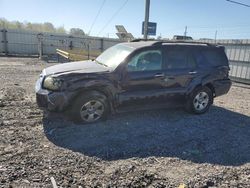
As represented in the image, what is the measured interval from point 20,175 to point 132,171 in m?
1.58

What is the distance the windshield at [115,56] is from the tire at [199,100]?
2.02 meters

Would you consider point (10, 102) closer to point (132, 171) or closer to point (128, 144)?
point (128, 144)

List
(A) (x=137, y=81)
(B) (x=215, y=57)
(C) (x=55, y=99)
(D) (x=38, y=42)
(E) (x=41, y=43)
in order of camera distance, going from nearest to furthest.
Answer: (C) (x=55, y=99), (A) (x=137, y=81), (B) (x=215, y=57), (E) (x=41, y=43), (D) (x=38, y=42)

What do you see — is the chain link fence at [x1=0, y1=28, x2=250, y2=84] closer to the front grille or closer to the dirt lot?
the dirt lot

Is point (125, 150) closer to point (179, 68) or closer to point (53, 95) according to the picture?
point (53, 95)

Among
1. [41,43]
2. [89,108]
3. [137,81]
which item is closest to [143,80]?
[137,81]

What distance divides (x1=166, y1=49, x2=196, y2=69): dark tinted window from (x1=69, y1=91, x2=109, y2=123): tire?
6.05ft

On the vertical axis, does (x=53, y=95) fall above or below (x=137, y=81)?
below

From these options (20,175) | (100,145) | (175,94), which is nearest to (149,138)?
(100,145)

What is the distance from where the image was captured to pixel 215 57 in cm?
717

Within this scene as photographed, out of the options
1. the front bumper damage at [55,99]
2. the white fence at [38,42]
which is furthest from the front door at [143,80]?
the white fence at [38,42]

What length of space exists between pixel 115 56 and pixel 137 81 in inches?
35.7

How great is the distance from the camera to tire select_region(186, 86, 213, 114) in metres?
6.80

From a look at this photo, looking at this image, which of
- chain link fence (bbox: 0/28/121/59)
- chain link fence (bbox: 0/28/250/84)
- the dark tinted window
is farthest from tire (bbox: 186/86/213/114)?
chain link fence (bbox: 0/28/121/59)
